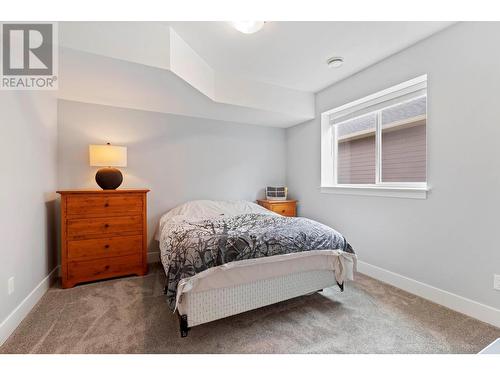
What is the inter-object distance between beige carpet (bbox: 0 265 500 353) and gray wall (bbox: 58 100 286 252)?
127cm

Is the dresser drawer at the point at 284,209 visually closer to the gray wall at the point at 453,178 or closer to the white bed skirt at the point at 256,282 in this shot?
the gray wall at the point at 453,178

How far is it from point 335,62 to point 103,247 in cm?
313

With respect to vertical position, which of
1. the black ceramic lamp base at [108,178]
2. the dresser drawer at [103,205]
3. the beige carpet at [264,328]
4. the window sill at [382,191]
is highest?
the black ceramic lamp base at [108,178]

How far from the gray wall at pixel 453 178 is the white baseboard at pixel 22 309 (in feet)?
10.4

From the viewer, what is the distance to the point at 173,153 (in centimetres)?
315

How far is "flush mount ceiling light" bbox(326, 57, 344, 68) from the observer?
2.33m

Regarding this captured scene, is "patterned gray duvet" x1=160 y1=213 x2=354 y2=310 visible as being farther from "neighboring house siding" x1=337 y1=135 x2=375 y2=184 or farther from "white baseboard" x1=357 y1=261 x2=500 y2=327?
"neighboring house siding" x1=337 y1=135 x2=375 y2=184

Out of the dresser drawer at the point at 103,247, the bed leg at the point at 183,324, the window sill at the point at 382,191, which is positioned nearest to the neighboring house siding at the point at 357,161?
the window sill at the point at 382,191

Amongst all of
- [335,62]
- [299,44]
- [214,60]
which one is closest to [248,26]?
[299,44]

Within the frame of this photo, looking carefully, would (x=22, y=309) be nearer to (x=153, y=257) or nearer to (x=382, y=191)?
(x=153, y=257)

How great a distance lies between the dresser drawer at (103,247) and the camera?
7.39 ft

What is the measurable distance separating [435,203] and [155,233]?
314 centimetres
